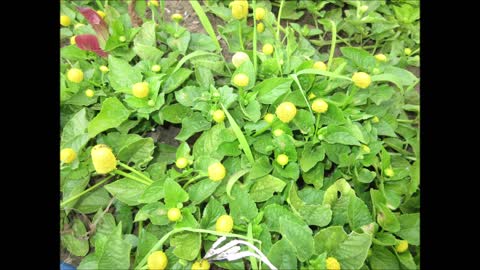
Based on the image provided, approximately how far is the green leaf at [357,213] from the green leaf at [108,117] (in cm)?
57

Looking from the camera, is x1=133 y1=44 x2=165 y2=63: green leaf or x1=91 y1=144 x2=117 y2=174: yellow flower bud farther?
x1=133 y1=44 x2=165 y2=63: green leaf

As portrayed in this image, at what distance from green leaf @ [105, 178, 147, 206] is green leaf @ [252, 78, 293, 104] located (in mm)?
364

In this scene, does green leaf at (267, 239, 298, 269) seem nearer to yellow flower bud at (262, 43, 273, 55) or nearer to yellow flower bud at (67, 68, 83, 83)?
yellow flower bud at (262, 43, 273, 55)

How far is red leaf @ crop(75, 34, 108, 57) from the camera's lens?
1046 millimetres

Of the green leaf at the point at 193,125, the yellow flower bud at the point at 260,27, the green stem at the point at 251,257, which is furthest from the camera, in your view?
the yellow flower bud at the point at 260,27

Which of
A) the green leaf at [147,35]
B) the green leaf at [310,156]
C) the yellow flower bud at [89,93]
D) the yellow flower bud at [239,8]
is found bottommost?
the green leaf at [310,156]

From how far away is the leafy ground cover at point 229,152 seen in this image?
32.9 inches

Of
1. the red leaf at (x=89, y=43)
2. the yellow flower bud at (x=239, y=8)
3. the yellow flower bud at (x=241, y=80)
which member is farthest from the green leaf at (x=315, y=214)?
the red leaf at (x=89, y=43)

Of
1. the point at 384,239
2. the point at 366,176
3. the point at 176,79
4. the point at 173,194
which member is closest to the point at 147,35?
the point at 176,79

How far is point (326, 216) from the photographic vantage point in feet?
2.76

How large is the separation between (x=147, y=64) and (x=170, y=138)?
0.69ft

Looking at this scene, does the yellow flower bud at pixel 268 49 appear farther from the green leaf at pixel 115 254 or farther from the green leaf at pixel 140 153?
the green leaf at pixel 115 254

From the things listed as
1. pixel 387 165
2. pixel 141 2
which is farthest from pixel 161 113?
pixel 387 165

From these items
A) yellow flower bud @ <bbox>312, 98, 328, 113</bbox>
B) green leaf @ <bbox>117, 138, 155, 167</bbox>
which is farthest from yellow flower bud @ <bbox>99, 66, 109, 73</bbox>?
yellow flower bud @ <bbox>312, 98, 328, 113</bbox>
